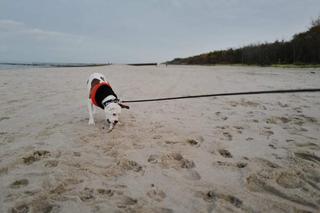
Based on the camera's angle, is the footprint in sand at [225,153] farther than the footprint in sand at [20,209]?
Yes

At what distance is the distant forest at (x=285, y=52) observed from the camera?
30.9 m

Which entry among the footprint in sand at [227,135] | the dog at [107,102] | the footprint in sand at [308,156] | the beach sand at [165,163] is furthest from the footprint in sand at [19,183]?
the footprint in sand at [308,156]

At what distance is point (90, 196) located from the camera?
2.19 m

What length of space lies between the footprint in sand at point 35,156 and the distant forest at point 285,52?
1456 inches

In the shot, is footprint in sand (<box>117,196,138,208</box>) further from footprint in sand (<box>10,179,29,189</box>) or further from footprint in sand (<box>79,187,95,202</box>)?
footprint in sand (<box>10,179,29,189</box>)

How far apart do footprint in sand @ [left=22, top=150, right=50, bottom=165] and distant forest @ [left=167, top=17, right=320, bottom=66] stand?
121 ft

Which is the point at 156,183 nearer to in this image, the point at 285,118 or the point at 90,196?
the point at 90,196

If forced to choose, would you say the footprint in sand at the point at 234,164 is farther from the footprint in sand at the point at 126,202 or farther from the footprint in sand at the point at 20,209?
the footprint in sand at the point at 20,209

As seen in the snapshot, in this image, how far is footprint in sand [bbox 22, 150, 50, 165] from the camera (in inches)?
115

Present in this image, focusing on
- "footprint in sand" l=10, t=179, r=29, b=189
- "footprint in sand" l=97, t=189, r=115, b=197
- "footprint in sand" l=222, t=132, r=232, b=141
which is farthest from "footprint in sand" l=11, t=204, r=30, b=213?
"footprint in sand" l=222, t=132, r=232, b=141

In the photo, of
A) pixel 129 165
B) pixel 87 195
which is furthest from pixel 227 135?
pixel 87 195

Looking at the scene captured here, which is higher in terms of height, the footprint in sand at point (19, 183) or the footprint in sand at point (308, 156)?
the footprint in sand at point (19, 183)

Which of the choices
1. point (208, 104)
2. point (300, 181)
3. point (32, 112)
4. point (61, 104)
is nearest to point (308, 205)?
point (300, 181)

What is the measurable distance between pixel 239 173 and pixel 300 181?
66cm
